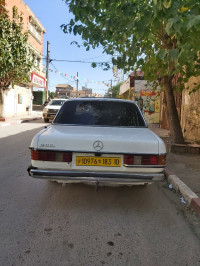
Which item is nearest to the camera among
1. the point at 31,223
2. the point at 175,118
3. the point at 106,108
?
the point at 31,223

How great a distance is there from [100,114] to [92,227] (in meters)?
1.97

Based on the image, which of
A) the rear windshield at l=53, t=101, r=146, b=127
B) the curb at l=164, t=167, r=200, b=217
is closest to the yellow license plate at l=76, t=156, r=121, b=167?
the rear windshield at l=53, t=101, r=146, b=127

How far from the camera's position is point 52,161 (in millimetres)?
3113

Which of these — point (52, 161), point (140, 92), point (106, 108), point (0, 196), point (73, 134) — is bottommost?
point (0, 196)

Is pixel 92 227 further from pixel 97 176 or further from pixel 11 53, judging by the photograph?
pixel 11 53

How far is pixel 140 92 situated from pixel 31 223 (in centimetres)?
1440

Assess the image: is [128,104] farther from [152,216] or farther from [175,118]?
[175,118]

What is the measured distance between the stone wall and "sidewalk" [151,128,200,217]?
223cm

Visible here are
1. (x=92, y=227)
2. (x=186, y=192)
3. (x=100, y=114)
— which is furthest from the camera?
(x=100, y=114)

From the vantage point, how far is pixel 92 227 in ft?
9.40

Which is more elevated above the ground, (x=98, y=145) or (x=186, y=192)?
(x=98, y=145)

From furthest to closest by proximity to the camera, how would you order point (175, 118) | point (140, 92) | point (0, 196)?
point (140, 92)
point (175, 118)
point (0, 196)

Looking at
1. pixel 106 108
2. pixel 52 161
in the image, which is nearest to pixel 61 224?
pixel 52 161

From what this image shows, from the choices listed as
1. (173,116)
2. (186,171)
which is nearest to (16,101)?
(173,116)
